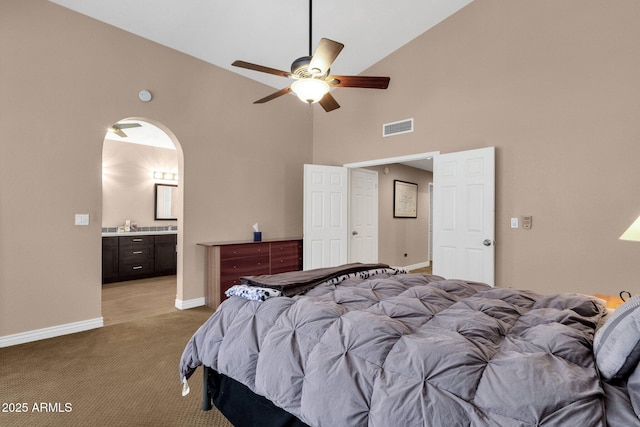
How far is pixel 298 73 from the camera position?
2.71 meters

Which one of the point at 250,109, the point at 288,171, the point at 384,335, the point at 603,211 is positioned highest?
the point at 250,109

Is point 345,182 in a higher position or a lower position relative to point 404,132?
lower

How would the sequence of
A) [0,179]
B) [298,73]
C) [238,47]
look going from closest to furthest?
[298,73], [0,179], [238,47]

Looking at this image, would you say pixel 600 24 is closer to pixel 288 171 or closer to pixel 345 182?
pixel 345 182

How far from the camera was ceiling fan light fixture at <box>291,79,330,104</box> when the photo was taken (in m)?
2.71

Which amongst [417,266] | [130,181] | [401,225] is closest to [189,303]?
[130,181]

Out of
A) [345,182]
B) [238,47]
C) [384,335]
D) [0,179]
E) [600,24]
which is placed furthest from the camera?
[345,182]

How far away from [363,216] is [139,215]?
428 cm

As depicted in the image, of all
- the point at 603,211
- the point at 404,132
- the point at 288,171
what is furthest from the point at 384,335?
the point at 288,171

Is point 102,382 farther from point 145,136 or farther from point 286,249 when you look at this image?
point 145,136

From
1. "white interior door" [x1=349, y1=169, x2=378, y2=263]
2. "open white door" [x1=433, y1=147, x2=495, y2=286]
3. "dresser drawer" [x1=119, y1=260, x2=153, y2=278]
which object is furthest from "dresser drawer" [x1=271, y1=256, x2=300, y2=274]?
"dresser drawer" [x1=119, y1=260, x2=153, y2=278]

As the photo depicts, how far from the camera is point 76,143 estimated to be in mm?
3506

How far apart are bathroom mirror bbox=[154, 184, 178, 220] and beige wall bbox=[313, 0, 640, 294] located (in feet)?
16.3

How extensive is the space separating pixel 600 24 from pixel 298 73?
3027 millimetres
